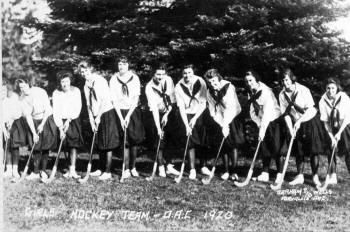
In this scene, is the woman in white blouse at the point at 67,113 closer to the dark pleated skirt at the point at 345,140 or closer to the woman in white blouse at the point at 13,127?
the woman in white blouse at the point at 13,127

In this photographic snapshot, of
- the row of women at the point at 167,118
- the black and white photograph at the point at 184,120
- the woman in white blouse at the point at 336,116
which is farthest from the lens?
the row of women at the point at 167,118

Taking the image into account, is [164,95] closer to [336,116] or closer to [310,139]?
[310,139]

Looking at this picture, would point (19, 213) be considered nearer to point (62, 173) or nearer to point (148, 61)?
point (62, 173)

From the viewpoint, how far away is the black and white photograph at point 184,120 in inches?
231

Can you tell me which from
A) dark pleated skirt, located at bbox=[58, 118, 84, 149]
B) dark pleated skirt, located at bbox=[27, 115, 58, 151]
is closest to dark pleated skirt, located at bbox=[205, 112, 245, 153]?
dark pleated skirt, located at bbox=[58, 118, 84, 149]

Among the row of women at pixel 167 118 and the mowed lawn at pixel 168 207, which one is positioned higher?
the row of women at pixel 167 118

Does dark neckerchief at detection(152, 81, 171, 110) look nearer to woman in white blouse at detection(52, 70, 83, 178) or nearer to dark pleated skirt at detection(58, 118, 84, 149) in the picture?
woman in white blouse at detection(52, 70, 83, 178)

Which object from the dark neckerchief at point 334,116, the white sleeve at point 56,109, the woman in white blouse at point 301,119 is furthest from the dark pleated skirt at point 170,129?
the dark neckerchief at point 334,116

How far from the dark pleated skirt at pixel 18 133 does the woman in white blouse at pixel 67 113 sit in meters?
0.59

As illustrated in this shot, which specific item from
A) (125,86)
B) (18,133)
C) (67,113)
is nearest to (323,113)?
(125,86)

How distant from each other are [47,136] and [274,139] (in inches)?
146

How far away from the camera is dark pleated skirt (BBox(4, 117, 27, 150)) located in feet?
24.1

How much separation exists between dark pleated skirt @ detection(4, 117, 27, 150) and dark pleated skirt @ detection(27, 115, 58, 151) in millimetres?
93

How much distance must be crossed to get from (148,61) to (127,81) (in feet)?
5.70
